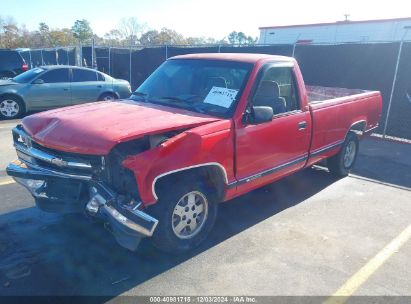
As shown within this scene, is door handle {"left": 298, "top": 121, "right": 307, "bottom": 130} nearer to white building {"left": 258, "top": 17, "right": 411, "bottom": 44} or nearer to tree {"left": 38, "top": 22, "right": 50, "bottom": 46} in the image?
white building {"left": 258, "top": 17, "right": 411, "bottom": 44}

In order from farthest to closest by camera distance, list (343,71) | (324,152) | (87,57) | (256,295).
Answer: (87,57)
(343,71)
(324,152)
(256,295)

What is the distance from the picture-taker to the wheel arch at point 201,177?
3.38 metres

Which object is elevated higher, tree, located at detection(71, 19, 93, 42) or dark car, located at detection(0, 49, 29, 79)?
tree, located at detection(71, 19, 93, 42)

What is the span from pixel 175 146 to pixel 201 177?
56cm

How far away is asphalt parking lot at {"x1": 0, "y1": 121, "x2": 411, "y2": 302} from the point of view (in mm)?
3232

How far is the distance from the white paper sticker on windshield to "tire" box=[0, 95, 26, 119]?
844 cm

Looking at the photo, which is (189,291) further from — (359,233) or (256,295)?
(359,233)

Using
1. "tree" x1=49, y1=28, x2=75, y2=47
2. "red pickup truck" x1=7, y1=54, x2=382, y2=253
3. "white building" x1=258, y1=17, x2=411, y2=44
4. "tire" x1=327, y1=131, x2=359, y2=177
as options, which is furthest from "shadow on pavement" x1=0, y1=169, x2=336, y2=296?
"tree" x1=49, y1=28, x2=75, y2=47

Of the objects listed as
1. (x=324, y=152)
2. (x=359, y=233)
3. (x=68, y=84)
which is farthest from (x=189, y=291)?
(x=68, y=84)

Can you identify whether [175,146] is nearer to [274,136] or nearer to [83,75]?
[274,136]

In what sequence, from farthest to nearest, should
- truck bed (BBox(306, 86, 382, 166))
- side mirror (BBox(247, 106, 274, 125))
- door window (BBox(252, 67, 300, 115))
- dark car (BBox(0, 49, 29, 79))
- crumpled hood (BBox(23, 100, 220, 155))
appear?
dark car (BBox(0, 49, 29, 79)) → truck bed (BBox(306, 86, 382, 166)) → door window (BBox(252, 67, 300, 115)) → side mirror (BBox(247, 106, 274, 125)) → crumpled hood (BBox(23, 100, 220, 155))

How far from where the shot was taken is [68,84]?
11.2 metres

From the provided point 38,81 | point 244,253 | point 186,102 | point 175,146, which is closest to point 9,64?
point 38,81

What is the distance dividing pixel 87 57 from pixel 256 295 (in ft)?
63.0
